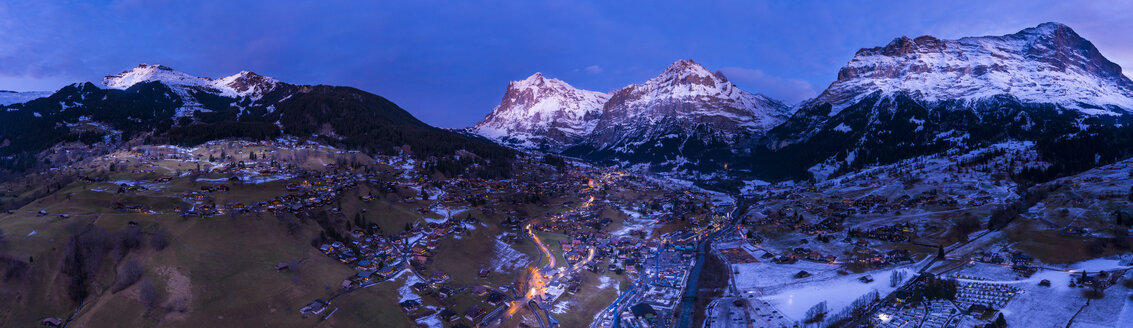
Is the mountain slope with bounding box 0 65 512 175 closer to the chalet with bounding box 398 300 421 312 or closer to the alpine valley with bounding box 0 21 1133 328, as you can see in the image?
the alpine valley with bounding box 0 21 1133 328

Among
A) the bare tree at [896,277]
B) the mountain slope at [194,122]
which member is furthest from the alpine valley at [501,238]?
the mountain slope at [194,122]

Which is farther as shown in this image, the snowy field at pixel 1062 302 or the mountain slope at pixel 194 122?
the mountain slope at pixel 194 122

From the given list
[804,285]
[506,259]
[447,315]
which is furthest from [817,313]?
[506,259]

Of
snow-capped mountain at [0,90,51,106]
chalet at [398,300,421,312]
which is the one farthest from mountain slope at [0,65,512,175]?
chalet at [398,300,421,312]

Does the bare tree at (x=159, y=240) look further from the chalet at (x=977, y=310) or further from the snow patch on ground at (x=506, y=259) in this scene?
the chalet at (x=977, y=310)

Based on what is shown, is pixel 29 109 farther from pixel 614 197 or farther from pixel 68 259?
pixel 614 197

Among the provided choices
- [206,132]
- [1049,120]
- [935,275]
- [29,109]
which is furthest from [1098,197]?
[29,109]

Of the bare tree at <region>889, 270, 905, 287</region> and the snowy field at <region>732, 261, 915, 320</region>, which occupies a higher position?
the bare tree at <region>889, 270, 905, 287</region>

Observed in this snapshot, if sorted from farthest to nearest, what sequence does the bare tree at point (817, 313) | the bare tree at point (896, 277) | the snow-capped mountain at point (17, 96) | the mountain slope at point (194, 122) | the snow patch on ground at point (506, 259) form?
the snow-capped mountain at point (17, 96)
the mountain slope at point (194, 122)
the snow patch on ground at point (506, 259)
the bare tree at point (896, 277)
the bare tree at point (817, 313)

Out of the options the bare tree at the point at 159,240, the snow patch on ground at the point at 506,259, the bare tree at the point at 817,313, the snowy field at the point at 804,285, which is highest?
the bare tree at the point at 159,240

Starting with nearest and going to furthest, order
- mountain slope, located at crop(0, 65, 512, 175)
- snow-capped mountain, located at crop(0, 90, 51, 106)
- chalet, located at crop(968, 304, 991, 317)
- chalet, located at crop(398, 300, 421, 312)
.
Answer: chalet, located at crop(968, 304, 991, 317) → chalet, located at crop(398, 300, 421, 312) → mountain slope, located at crop(0, 65, 512, 175) → snow-capped mountain, located at crop(0, 90, 51, 106)

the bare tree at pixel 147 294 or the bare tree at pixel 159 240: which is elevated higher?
the bare tree at pixel 159 240

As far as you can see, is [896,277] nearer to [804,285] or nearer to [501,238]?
[804,285]
